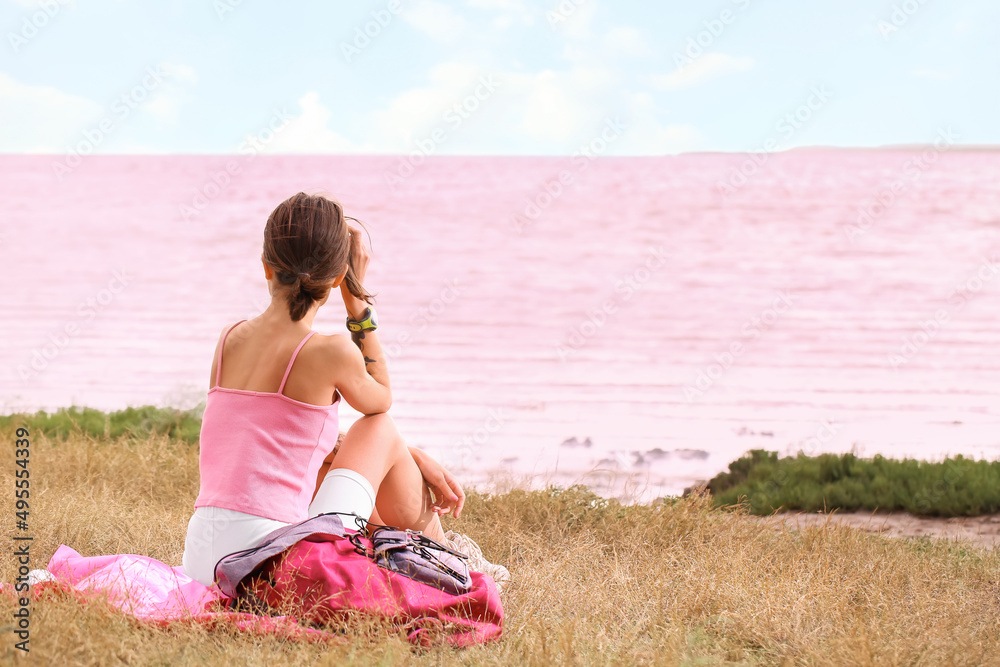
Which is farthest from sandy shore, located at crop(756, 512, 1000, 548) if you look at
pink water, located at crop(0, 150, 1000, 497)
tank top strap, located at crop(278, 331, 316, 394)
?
tank top strap, located at crop(278, 331, 316, 394)

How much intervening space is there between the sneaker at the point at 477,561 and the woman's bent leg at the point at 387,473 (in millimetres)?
293

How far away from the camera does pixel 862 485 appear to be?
534 centimetres

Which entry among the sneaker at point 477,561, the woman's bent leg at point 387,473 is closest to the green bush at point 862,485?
the sneaker at point 477,561

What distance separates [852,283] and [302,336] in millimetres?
13948

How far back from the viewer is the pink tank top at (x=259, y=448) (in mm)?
2711

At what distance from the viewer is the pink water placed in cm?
700

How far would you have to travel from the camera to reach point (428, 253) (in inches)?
768

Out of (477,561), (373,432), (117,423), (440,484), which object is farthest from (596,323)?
(373,432)

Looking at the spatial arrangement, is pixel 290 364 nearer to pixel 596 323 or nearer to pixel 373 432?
pixel 373 432

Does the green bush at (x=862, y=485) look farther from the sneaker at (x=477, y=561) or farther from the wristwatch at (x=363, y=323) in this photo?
the wristwatch at (x=363, y=323)

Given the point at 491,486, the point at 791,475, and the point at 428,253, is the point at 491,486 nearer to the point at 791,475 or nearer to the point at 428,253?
the point at 791,475

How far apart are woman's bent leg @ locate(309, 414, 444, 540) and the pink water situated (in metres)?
0.80

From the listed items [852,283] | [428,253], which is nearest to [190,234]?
[428,253]

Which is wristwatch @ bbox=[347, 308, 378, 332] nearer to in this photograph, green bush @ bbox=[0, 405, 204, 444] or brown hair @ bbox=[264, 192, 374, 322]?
brown hair @ bbox=[264, 192, 374, 322]
